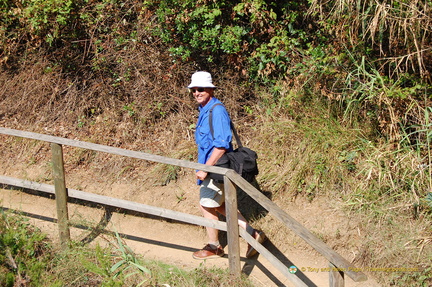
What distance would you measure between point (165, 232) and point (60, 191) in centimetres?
140

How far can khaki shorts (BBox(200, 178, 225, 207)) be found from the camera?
4.54 meters

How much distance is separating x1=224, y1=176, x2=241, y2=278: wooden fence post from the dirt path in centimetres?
45

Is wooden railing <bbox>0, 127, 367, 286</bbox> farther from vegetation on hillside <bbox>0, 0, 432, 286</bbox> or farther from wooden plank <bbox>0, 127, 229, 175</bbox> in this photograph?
vegetation on hillside <bbox>0, 0, 432, 286</bbox>

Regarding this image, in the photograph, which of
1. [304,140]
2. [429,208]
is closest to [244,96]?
[304,140]

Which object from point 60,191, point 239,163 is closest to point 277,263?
point 239,163

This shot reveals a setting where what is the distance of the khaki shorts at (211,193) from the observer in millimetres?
4543

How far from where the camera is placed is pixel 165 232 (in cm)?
563

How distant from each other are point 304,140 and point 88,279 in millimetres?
2969

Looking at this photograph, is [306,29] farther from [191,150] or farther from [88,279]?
[88,279]

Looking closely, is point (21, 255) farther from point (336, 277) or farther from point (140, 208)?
point (336, 277)

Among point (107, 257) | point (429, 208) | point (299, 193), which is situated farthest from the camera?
point (299, 193)

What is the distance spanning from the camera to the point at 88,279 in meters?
4.38

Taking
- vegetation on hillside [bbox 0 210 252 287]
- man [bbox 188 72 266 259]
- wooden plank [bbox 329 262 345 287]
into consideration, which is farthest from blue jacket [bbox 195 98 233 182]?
wooden plank [bbox 329 262 345 287]

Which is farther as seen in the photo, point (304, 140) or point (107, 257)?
point (304, 140)
